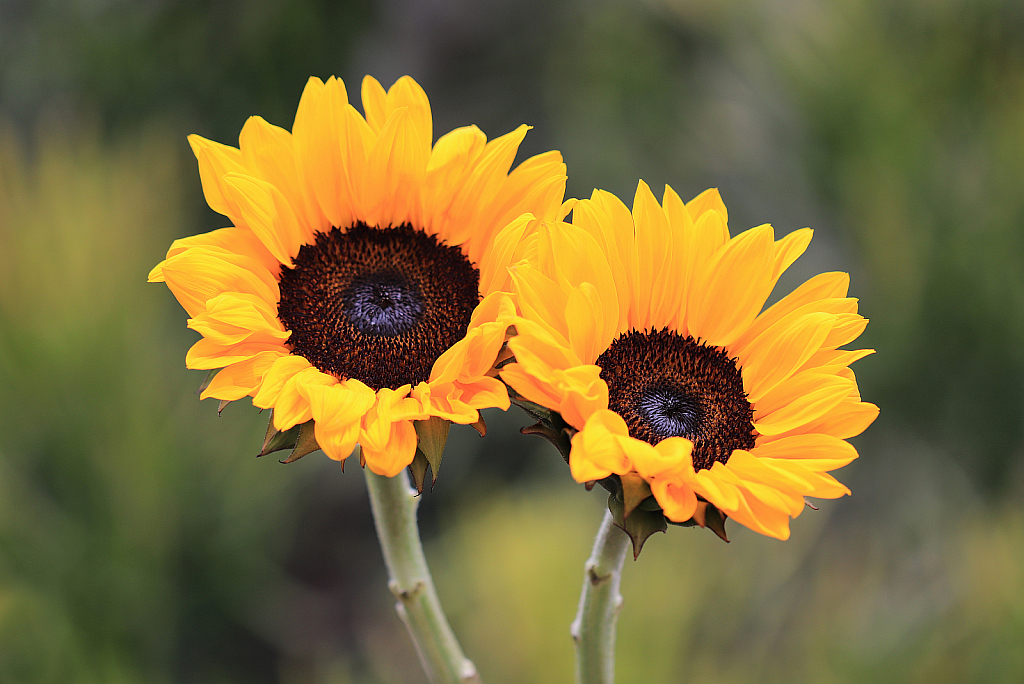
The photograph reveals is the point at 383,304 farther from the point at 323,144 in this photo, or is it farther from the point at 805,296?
the point at 805,296

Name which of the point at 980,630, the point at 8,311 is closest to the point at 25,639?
the point at 8,311

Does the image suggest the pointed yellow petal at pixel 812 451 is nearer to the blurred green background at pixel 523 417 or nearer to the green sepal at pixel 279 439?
the green sepal at pixel 279 439

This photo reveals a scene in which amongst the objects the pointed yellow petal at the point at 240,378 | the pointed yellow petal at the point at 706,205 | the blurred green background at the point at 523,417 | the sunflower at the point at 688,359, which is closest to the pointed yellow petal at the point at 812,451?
the sunflower at the point at 688,359

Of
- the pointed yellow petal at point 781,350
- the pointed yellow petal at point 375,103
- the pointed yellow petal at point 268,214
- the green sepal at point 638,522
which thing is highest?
the pointed yellow petal at point 375,103

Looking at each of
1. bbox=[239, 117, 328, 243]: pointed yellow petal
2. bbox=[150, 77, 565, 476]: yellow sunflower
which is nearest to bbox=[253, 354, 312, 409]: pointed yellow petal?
bbox=[150, 77, 565, 476]: yellow sunflower

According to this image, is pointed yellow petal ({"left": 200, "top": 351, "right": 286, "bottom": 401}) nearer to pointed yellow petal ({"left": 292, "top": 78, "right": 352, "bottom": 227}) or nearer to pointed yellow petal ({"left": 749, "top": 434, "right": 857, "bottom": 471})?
pointed yellow petal ({"left": 292, "top": 78, "right": 352, "bottom": 227})
